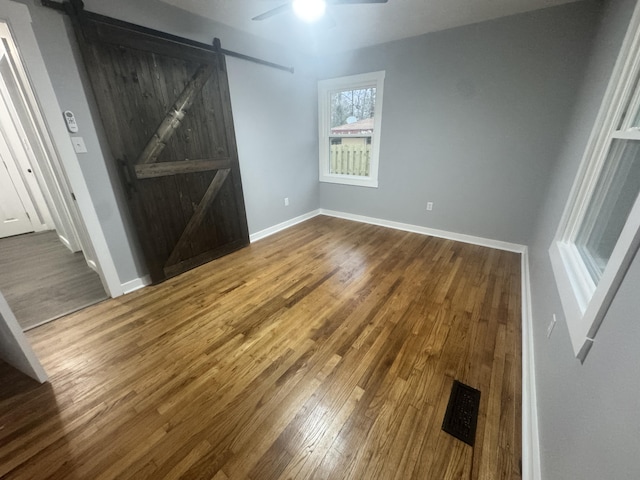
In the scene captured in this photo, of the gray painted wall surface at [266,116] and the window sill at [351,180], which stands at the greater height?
the gray painted wall surface at [266,116]

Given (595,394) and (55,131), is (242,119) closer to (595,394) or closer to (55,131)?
(55,131)

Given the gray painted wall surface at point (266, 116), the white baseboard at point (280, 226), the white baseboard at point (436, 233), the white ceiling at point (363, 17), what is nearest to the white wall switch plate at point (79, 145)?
Result: the gray painted wall surface at point (266, 116)

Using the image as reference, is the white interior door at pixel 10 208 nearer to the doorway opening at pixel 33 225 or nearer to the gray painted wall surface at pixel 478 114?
the doorway opening at pixel 33 225

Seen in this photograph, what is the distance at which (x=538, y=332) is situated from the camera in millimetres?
1532

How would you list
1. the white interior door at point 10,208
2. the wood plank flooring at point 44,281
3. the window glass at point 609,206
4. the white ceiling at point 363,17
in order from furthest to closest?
the white interior door at point 10,208, the white ceiling at point 363,17, the wood plank flooring at point 44,281, the window glass at point 609,206

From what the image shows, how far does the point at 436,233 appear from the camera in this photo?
11.4 feet

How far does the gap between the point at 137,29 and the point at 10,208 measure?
3764 millimetres

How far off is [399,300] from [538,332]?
2.96ft

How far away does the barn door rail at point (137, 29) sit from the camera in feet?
5.55

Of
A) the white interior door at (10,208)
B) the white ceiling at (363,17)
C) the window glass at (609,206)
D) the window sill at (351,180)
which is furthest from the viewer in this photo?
the window sill at (351,180)

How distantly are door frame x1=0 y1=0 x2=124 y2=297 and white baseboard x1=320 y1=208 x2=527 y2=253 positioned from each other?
315cm

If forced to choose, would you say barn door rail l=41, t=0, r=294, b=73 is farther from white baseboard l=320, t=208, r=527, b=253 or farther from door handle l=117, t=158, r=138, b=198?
white baseboard l=320, t=208, r=527, b=253

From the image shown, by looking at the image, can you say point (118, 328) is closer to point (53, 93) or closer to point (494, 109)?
point (53, 93)

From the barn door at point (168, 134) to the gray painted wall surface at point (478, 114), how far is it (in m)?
2.03
